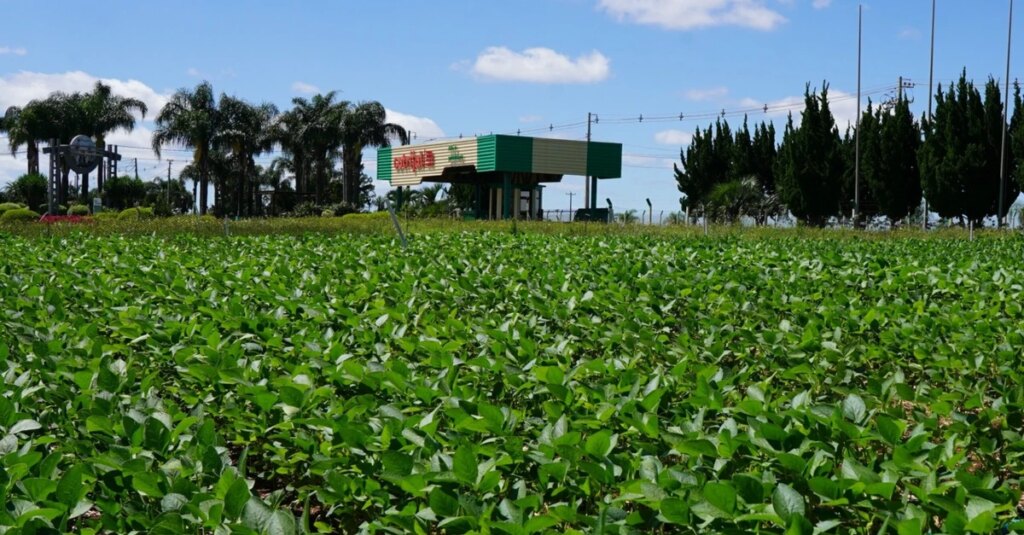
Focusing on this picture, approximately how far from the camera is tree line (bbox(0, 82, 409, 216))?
5884 centimetres

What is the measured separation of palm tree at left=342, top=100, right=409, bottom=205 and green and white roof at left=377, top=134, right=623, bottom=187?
1400cm

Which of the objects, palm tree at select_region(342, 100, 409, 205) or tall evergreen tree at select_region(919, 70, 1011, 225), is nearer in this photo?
tall evergreen tree at select_region(919, 70, 1011, 225)

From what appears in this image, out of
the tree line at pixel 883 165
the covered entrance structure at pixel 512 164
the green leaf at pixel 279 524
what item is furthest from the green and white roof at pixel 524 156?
the green leaf at pixel 279 524

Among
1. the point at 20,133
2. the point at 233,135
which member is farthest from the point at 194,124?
the point at 20,133

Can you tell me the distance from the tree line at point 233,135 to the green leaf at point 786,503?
52.2 m

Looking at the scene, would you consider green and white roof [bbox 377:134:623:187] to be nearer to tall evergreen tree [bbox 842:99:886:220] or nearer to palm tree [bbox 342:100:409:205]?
tall evergreen tree [bbox 842:99:886:220]

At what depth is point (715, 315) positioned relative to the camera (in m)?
6.27

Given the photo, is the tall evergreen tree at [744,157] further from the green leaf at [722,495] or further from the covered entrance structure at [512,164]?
the green leaf at [722,495]

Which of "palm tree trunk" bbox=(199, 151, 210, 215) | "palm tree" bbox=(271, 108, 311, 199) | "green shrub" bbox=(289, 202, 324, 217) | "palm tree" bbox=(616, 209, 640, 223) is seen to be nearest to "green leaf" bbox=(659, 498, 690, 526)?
"palm tree" bbox=(616, 209, 640, 223)

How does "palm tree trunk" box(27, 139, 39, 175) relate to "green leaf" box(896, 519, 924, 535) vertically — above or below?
above

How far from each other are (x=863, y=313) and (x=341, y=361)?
11.2ft

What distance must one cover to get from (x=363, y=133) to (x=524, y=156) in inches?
818

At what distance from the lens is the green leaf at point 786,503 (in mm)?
2135

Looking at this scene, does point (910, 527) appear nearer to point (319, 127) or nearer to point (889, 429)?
point (889, 429)
